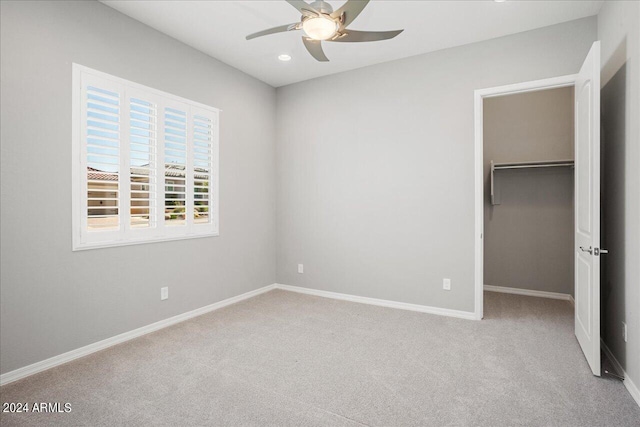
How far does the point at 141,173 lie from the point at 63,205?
2.32 feet

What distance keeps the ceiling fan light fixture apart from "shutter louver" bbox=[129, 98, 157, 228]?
6.11 ft

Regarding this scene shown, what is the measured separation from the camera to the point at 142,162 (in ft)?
A: 10.6

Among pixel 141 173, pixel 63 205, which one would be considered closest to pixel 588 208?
pixel 141 173

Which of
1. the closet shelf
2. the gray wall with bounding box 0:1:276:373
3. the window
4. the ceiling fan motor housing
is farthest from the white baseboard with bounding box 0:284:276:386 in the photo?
the closet shelf

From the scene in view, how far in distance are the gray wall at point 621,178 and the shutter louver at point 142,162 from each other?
3.78m

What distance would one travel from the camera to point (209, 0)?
2859 millimetres

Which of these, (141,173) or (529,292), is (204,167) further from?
(529,292)

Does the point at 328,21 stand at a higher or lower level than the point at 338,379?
higher

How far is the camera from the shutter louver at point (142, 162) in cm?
315

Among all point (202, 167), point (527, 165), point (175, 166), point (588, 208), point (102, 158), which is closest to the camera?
point (588, 208)

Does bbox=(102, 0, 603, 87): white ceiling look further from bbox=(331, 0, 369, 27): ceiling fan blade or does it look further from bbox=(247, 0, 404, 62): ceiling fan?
bbox=(331, 0, 369, 27): ceiling fan blade

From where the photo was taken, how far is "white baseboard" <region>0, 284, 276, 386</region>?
2.41 metres

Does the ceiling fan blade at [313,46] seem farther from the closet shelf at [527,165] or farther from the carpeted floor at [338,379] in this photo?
the closet shelf at [527,165]

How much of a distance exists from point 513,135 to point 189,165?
4244 mm
